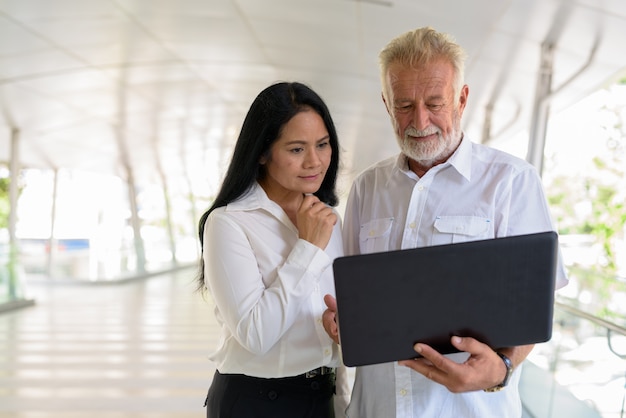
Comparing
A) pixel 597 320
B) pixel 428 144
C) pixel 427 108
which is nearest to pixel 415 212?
pixel 428 144

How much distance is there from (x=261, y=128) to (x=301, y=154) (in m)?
0.15

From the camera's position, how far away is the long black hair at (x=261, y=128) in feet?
6.09

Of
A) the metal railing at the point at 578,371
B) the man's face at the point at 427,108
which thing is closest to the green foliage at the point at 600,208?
the metal railing at the point at 578,371

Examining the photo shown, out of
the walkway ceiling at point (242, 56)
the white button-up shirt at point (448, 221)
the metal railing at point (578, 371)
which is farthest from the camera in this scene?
the walkway ceiling at point (242, 56)

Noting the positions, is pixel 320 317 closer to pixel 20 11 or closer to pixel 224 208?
pixel 224 208

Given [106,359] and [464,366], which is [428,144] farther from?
[106,359]

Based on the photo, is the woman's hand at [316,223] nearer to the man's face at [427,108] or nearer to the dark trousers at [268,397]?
the man's face at [427,108]

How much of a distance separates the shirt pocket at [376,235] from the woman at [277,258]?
0.09 meters

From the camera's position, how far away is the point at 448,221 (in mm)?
1828

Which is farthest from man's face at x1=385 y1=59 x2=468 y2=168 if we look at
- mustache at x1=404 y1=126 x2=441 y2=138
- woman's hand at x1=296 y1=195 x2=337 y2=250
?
woman's hand at x1=296 y1=195 x2=337 y2=250

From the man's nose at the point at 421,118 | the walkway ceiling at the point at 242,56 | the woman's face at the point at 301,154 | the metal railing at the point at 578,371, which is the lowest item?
the metal railing at the point at 578,371

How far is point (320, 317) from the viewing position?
1824mm

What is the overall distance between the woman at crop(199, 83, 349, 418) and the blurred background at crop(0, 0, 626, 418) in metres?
0.36

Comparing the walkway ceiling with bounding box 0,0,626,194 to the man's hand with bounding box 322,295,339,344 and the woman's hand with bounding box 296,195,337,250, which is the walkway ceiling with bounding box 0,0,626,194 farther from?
the man's hand with bounding box 322,295,339,344
